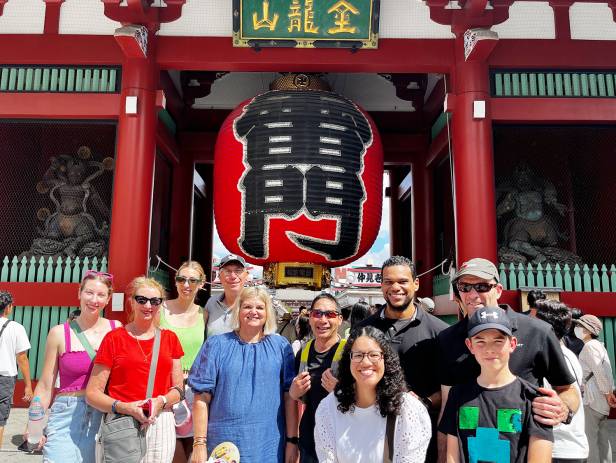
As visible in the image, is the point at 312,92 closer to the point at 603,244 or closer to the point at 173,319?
the point at 173,319

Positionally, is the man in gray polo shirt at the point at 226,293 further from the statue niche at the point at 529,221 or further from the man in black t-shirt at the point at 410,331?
the statue niche at the point at 529,221

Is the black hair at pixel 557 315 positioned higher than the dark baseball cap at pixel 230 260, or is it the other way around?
the dark baseball cap at pixel 230 260

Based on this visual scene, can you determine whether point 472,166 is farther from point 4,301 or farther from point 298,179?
point 4,301

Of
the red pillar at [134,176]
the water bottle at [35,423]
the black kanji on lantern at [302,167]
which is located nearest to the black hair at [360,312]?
the water bottle at [35,423]

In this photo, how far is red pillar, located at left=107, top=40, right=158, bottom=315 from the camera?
21.6 ft

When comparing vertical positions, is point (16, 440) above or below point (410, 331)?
below

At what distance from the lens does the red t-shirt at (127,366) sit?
2.51 m

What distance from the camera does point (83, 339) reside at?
271 centimetres

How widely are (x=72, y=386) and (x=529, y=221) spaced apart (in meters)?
7.53

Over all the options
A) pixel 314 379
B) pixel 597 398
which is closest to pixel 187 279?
pixel 314 379

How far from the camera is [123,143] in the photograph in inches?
270

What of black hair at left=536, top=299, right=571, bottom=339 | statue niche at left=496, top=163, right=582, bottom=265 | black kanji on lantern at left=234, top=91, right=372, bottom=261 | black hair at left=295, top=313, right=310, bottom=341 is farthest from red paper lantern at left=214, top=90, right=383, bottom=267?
black hair at left=536, top=299, right=571, bottom=339

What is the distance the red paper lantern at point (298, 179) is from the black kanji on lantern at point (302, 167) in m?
0.01

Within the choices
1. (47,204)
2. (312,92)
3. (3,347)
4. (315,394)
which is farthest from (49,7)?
(315,394)
